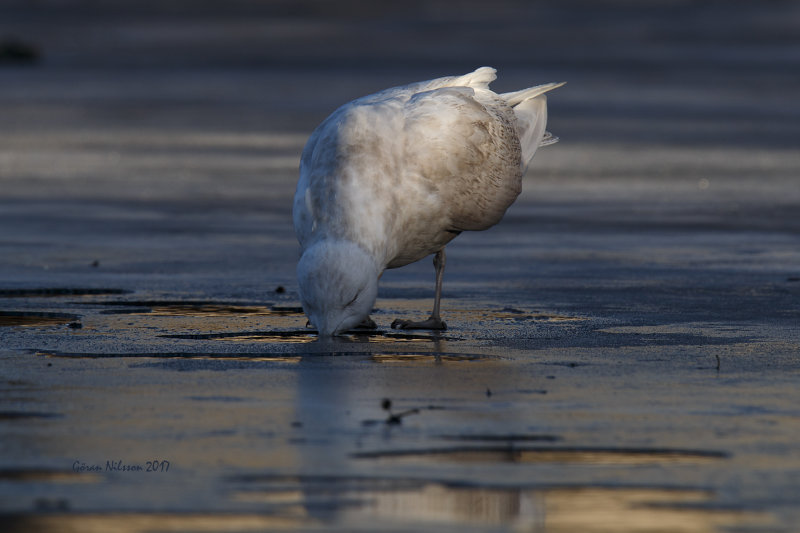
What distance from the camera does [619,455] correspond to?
631 centimetres

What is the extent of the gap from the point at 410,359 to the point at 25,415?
232cm

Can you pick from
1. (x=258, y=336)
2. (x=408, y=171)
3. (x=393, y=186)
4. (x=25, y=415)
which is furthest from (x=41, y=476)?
(x=408, y=171)

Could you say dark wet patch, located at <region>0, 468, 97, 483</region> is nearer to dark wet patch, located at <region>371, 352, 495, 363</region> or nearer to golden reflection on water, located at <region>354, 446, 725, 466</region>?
golden reflection on water, located at <region>354, 446, 725, 466</region>

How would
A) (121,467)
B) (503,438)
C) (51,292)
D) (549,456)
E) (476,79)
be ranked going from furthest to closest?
(476,79) < (51,292) < (503,438) < (549,456) < (121,467)

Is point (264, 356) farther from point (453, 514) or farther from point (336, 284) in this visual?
point (453, 514)

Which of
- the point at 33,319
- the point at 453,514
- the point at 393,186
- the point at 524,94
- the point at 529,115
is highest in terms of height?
the point at 524,94

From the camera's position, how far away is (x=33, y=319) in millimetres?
9781

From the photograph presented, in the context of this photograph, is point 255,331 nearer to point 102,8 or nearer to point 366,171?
point 366,171

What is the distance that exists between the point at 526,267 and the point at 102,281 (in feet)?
10.3

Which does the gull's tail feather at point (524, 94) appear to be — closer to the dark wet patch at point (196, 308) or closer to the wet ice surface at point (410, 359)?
the wet ice surface at point (410, 359)

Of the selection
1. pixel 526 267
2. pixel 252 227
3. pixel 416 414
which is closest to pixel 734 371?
pixel 416 414

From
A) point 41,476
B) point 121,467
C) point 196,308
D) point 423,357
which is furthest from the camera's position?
point 196,308

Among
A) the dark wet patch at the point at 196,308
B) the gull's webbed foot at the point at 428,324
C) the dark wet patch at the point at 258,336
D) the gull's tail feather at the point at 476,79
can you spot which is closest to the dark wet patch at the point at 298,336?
the dark wet patch at the point at 258,336

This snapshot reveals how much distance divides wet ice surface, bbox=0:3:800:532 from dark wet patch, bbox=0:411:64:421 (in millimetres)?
29
